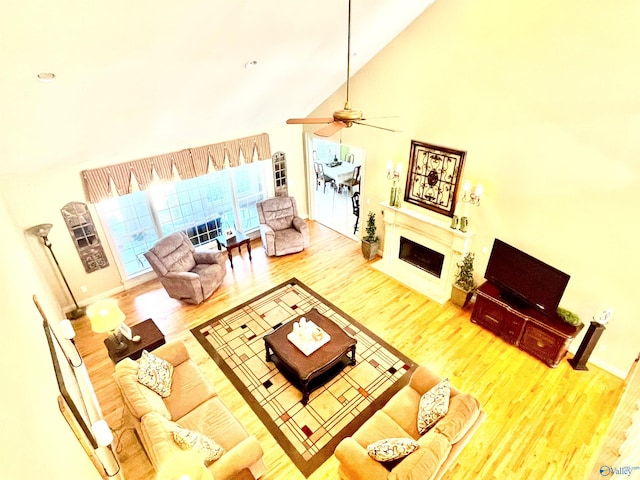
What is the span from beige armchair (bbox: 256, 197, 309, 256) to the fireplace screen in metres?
2.09

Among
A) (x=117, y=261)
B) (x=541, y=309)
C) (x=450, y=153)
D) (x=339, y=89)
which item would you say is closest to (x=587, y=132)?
(x=450, y=153)

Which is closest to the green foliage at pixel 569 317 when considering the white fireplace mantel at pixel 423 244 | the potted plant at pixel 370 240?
the white fireplace mantel at pixel 423 244

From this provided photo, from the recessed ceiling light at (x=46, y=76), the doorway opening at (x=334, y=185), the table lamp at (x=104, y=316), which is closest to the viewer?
the recessed ceiling light at (x=46, y=76)

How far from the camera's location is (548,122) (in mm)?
4512

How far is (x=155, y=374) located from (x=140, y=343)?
0.90 metres

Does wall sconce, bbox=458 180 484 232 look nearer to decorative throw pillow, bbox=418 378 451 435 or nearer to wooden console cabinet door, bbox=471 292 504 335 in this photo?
wooden console cabinet door, bbox=471 292 504 335

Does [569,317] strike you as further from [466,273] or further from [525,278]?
[466,273]

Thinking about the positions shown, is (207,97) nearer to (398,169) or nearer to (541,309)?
(398,169)

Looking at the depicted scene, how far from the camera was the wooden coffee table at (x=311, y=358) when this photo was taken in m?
4.51

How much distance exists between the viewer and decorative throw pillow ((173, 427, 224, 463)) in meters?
3.27

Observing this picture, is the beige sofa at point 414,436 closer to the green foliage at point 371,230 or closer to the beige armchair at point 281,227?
the green foliage at point 371,230

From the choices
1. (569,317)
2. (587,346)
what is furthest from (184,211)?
(587,346)

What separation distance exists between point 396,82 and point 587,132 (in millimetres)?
2865

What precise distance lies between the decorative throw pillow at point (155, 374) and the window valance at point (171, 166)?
3162 millimetres
